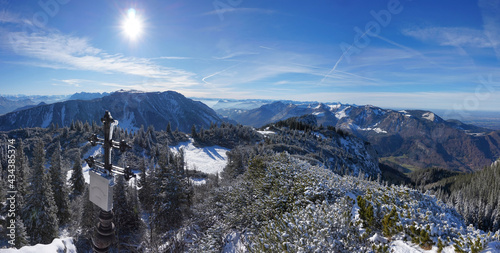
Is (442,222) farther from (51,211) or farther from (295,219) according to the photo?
(51,211)

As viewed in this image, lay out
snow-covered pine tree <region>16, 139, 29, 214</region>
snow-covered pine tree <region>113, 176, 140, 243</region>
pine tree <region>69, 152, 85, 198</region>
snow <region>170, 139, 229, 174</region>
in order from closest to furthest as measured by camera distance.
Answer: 1. snow-covered pine tree <region>113, 176, 140, 243</region>
2. snow-covered pine tree <region>16, 139, 29, 214</region>
3. pine tree <region>69, 152, 85, 198</region>
4. snow <region>170, 139, 229, 174</region>

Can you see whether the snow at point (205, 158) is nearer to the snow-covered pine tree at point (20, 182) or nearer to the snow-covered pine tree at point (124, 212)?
the snow-covered pine tree at point (20, 182)

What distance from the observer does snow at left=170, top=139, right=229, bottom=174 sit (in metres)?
67.6

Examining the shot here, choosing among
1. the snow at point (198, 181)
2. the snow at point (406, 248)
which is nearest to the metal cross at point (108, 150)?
the snow at point (406, 248)

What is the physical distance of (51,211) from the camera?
915 inches

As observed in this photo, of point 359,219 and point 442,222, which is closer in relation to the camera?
point 442,222

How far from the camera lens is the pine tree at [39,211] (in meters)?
22.2

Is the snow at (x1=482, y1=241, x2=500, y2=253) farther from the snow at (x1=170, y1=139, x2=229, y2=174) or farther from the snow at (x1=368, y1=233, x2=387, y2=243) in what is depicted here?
the snow at (x1=170, y1=139, x2=229, y2=174)

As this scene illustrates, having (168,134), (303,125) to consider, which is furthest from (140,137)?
(303,125)

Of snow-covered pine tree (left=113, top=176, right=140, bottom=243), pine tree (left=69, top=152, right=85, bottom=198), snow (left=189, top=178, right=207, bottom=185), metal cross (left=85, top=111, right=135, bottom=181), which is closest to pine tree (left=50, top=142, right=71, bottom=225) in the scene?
pine tree (left=69, top=152, right=85, bottom=198)

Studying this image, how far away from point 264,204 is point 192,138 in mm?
92858

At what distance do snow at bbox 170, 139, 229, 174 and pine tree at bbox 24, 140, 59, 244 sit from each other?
41.0m

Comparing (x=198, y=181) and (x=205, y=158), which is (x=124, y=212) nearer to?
(x=198, y=181)

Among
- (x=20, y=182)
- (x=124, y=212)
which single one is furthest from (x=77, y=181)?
(x=124, y=212)
